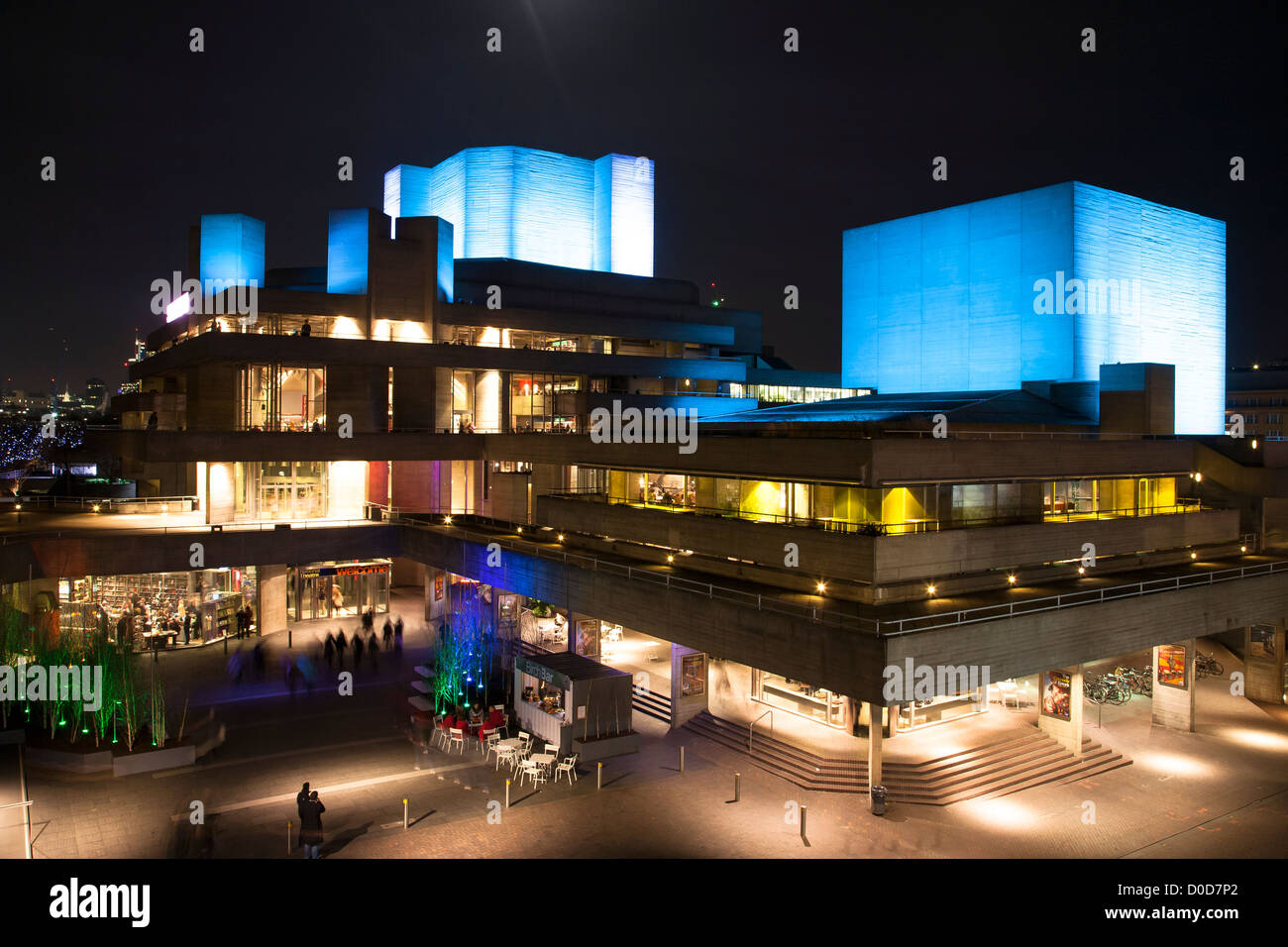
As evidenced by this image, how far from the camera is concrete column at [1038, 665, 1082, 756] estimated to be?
2434cm

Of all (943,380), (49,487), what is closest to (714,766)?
(943,380)

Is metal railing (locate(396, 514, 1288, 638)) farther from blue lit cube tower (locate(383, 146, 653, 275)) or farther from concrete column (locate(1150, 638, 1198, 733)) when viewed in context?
blue lit cube tower (locate(383, 146, 653, 275))

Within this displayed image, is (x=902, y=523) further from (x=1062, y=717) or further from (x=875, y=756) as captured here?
(x=1062, y=717)

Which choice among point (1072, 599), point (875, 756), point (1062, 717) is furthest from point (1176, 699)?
point (875, 756)

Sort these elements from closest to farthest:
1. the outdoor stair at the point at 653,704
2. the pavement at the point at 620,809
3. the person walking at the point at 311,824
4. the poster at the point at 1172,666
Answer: the person walking at the point at 311,824
the pavement at the point at 620,809
the poster at the point at 1172,666
the outdoor stair at the point at 653,704

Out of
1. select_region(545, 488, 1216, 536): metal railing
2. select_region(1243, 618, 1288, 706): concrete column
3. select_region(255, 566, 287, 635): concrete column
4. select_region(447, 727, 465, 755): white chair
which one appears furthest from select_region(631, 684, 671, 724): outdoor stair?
select_region(1243, 618, 1288, 706): concrete column

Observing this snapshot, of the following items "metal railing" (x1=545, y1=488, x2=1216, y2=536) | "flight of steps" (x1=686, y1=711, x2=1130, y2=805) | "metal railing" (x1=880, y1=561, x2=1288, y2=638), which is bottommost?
"flight of steps" (x1=686, y1=711, x2=1130, y2=805)

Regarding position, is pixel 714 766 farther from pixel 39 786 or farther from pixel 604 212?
pixel 604 212

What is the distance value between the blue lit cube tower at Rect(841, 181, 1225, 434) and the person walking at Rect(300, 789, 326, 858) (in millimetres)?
34154

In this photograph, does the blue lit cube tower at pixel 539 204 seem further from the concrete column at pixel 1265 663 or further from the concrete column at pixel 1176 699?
the concrete column at pixel 1176 699

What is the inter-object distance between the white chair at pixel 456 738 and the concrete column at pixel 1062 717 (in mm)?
16166

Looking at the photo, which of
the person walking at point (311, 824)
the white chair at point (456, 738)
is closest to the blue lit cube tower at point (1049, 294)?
the white chair at point (456, 738)

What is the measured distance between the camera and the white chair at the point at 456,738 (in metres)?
24.7

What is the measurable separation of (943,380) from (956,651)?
26904 mm
